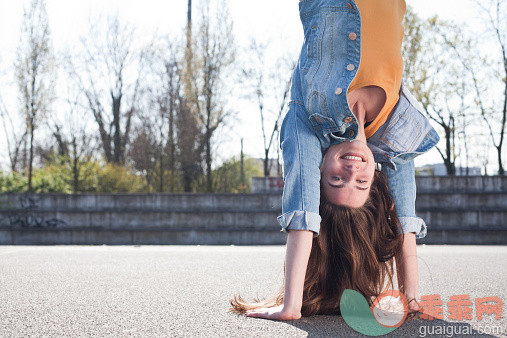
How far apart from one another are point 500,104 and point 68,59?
54.5ft

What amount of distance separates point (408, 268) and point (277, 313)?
0.68 m

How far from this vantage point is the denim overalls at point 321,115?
6.77 ft

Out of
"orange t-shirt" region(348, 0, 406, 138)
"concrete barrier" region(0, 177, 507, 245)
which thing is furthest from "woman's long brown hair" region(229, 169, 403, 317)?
"concrete barrier" region(0, 177, 507, 245)

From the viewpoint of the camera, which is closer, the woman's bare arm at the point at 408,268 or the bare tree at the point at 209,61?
the woman's bare arm at the point at 408,268

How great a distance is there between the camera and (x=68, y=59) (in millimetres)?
21734

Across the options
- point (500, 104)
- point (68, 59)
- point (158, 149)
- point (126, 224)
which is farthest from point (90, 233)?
point (500, 104)

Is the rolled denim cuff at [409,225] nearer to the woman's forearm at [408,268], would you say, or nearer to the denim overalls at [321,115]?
the woman's forearm at [408,268]

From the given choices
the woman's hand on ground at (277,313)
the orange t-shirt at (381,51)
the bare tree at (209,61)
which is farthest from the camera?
the bare tree at (209,61)

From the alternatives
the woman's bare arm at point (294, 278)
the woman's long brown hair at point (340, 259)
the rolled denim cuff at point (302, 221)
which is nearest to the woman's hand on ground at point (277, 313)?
the woman's bare arm at point (294, 278)

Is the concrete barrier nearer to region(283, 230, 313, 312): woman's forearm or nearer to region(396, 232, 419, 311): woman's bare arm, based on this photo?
region(396, 232, 419, 311): woman's bare arm

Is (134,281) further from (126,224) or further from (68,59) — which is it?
(68,59)

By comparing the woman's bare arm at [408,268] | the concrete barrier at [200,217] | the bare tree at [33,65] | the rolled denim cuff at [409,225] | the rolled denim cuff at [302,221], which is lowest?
the concrete barrier at [200,217]

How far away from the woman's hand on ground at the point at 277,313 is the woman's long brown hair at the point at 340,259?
13cm

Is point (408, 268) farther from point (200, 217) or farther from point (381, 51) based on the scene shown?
point (200, 217)
